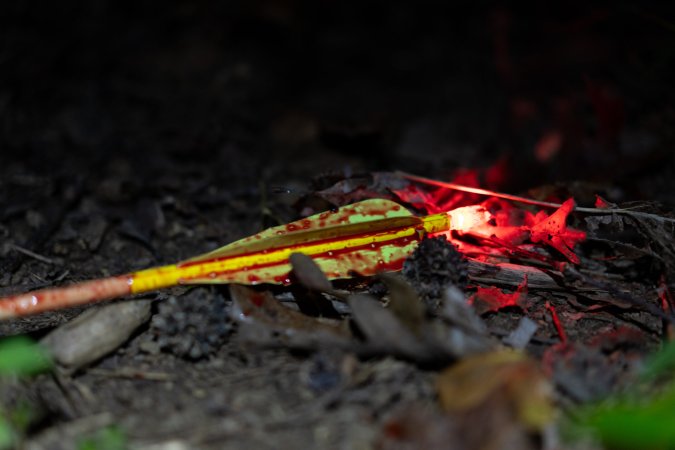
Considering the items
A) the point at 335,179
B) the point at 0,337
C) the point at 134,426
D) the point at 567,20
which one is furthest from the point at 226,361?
the point at 567,20

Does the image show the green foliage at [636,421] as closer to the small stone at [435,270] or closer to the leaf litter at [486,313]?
the leaf litter at [486,313]

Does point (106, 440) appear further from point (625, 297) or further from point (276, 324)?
point (625, 297)

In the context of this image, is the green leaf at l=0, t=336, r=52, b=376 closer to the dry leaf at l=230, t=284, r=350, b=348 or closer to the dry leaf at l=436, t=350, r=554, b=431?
the dry leaf at l=230, t=284, r=350, b=348

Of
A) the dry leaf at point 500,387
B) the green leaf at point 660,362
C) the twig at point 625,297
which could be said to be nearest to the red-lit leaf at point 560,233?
the twig at point 625,297

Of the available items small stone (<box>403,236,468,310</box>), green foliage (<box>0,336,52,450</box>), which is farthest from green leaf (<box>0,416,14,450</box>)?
small stone (<box>403,236,468,310</box>)

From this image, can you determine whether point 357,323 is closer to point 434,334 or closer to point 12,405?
point 434,334

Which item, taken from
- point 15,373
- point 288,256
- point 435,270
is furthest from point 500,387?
point 15,373

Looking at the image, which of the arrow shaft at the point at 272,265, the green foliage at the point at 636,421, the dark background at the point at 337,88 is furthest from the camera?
the dark background at the point at 337,88
